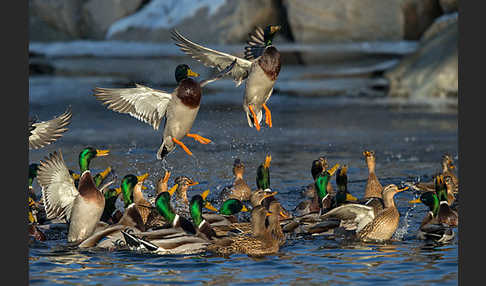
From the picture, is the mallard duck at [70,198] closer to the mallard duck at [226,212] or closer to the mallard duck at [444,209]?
the mallard duck at [226,212]

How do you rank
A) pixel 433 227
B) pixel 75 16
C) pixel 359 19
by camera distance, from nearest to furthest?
pixel 433 227 → pixel 359 19 → pixel 75 16

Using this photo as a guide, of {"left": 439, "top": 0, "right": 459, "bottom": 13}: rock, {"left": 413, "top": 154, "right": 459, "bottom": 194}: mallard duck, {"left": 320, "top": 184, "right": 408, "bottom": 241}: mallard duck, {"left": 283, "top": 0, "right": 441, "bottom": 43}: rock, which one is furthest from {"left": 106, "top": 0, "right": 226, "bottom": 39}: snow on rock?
{"left": 320, "top": 184, "right": 408, "bottom": 241}: mallard duck

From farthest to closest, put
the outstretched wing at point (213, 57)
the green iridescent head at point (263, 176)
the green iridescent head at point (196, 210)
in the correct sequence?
1. the green iridescent head at point (263, 176)
2. the outstretched wing at point (213, 57)
3. the green iridescent head at point (196, 210)

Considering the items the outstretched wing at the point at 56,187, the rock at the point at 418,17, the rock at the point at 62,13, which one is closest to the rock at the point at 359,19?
the rock at the point at 418,17

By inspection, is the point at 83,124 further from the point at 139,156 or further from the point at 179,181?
the point at 179,181

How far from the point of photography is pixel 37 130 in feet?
28.5

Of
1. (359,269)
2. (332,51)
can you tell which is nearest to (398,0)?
(332,51)

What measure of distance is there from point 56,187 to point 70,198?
16 centimetres

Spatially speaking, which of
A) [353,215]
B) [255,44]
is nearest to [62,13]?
[255,44]

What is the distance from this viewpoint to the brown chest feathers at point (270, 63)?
8.98 metres

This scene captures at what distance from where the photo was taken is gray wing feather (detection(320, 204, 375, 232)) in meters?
8.58

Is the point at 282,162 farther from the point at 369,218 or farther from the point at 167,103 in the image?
the point at 369,218

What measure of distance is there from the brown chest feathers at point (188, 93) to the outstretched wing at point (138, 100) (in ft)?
0.88

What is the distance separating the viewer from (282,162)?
13.2 metres
